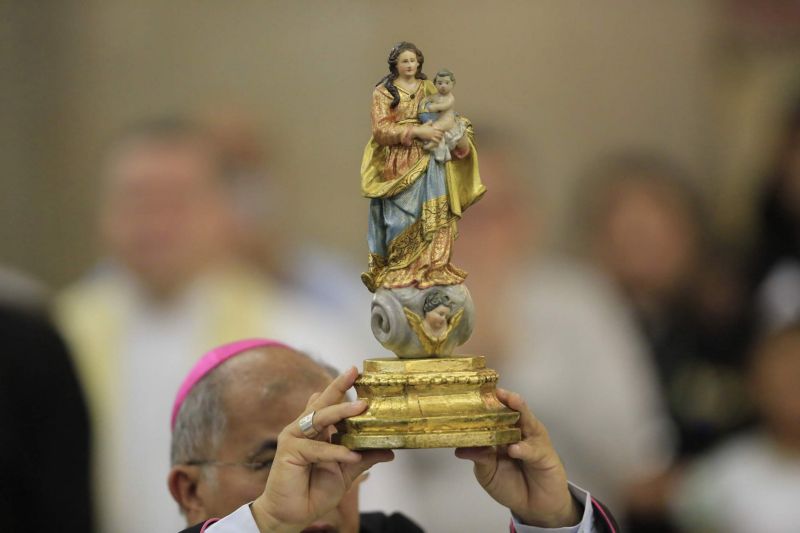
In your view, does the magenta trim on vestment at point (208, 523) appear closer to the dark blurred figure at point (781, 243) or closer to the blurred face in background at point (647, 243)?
the dark blurred figure at point (781, 243)

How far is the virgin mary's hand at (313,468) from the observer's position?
11.4 ft

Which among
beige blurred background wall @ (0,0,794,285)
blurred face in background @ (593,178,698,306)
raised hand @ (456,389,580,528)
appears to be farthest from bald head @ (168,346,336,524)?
beige blurred background wall @ (0,0,794,285)

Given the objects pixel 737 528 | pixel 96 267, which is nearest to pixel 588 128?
pixel 96 267

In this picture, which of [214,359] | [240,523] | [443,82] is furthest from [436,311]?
[214,359]

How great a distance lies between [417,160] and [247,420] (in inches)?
34.4

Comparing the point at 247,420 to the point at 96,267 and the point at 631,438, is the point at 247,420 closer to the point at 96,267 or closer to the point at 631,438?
the point at 631,438

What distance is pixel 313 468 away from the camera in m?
3.57

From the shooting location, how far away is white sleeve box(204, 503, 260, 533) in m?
3.60

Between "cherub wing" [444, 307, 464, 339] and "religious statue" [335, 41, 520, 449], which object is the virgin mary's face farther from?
"cherub wing" [444, 307, 464, 339]

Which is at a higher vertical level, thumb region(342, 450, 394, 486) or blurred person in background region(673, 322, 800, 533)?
thumb region(342, 450, 394, 486)

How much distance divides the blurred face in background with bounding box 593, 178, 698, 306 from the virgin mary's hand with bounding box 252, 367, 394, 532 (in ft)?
16.3

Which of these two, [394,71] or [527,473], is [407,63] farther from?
[527,473]

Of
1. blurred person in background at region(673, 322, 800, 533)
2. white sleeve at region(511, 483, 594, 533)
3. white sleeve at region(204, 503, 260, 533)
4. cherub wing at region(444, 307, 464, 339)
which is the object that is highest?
cherub wing at region(444, 307, 464, 339)

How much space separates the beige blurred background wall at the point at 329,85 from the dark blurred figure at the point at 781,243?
5.42ft
